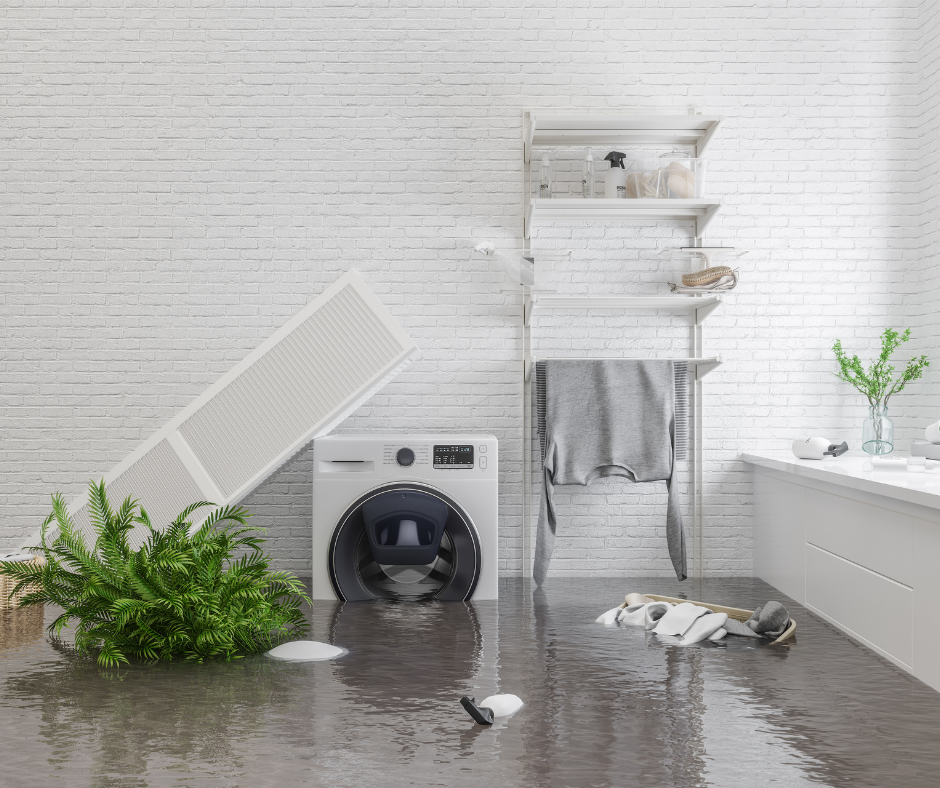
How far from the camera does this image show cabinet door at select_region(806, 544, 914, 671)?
2352mm

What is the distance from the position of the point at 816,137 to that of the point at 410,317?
7.12 ft

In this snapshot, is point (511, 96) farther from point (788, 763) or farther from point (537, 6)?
point (788, 763)

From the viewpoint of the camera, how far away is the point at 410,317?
12.7ft

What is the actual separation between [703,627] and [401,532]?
1193 mm

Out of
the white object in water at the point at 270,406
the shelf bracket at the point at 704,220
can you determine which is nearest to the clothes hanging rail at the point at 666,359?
the shelf bracket at the point at 704,220

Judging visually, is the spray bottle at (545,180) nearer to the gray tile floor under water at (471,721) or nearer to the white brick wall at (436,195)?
the white brick wall at (436,195)

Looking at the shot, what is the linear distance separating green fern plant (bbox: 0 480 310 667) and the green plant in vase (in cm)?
270

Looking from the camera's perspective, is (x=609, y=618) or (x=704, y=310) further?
(x=704, y=310)

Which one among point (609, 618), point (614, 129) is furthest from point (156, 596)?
point (614, 129)

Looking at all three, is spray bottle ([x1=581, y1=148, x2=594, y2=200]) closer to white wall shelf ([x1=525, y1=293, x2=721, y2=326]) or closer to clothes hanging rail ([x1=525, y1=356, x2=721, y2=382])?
white wall shelf ([x1=525, y1=293, x2=721, y2=326])

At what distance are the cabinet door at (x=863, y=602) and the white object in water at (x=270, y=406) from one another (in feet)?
5.73

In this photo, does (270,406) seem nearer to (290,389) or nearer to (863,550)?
(290,389)

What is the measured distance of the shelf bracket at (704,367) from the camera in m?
3.56

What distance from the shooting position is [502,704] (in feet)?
6.40
